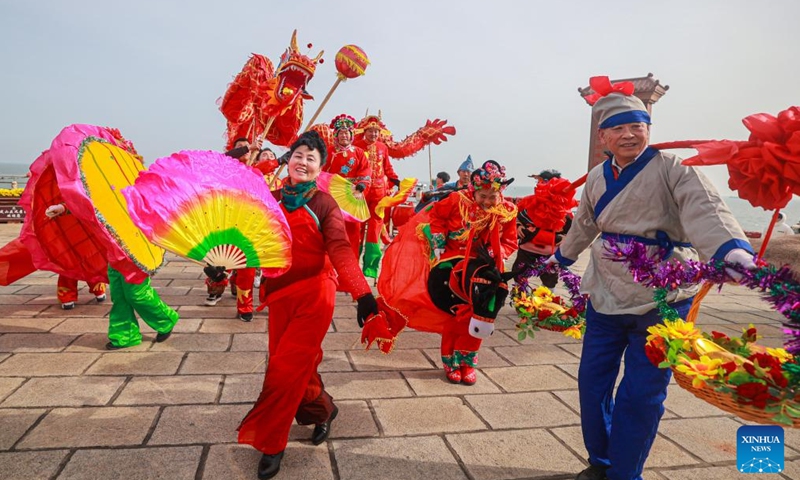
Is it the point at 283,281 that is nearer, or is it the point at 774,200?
the point at 774,200

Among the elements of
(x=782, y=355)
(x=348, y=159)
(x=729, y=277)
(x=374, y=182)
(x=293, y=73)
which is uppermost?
(x=293, y=73)

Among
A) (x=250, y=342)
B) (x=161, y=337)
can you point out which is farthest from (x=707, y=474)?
(x=161, y=337)

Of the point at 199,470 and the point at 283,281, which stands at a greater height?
the point at 283,281

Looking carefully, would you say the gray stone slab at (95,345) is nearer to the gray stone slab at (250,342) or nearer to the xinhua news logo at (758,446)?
the gray stone slab at (250,342)

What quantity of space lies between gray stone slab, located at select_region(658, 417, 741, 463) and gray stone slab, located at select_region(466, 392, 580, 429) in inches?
23.1

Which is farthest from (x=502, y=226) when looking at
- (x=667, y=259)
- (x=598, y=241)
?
(x=667, y=259)

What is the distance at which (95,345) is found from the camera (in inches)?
156

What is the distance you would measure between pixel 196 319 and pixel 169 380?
1.67 metres

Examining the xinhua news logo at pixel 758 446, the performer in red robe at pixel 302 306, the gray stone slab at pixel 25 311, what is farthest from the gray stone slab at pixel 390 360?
the gray stone slab at pixel 25 311

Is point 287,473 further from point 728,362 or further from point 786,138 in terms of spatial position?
point 786,138

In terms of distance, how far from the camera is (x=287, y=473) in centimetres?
232

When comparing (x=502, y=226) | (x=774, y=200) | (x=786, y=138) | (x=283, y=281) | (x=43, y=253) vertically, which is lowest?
(x=43, y=253)

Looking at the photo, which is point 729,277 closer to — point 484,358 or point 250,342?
point 484,358

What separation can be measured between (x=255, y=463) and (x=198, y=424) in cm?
55
